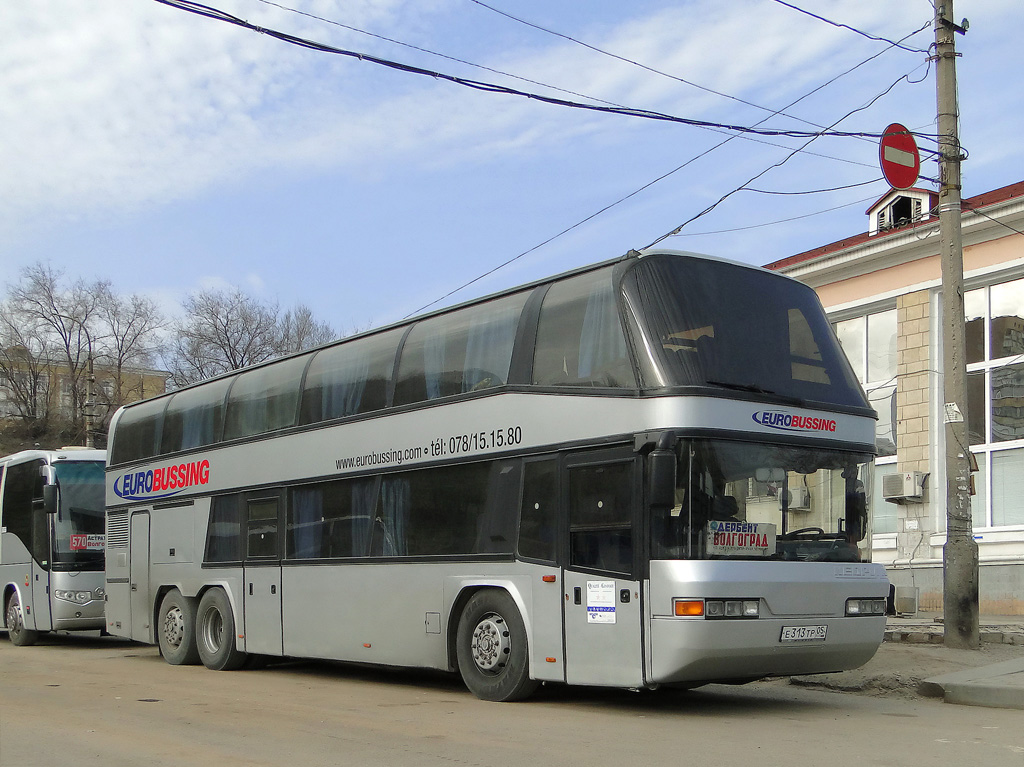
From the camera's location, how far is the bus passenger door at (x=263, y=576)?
1385 cm

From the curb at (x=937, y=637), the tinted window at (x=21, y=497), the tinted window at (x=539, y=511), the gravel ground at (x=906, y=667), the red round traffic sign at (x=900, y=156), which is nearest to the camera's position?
the tinted window at (x=539, y=511)

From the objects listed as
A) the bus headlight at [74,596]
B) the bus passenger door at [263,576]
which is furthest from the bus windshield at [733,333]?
the bus headlight at [74,596]

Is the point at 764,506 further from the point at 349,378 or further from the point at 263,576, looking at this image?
the point at 263,576

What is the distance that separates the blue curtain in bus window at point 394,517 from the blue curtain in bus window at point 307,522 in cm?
124

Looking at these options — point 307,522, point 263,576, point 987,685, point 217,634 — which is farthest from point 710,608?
point 217,634

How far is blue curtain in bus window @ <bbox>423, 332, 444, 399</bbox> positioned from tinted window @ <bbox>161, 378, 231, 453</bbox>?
4.55 m

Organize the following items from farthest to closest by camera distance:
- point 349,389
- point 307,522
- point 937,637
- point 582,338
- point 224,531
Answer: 1. point 224,531
2. point 937,637
3. point 307,522
4. point 349,389
5. point 582,338

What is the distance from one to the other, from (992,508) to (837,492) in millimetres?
12909

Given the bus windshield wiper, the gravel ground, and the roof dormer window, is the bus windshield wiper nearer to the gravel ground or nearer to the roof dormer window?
the gravel ground

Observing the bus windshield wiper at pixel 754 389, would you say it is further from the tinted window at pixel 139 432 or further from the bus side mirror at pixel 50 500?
the bus side mirror at pixel 50 500

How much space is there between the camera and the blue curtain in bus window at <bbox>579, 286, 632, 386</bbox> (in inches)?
374

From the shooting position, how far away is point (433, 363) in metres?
11.7

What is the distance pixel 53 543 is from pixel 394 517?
968cm

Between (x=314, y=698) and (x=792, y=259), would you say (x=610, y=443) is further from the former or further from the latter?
(x=792, y=259)
